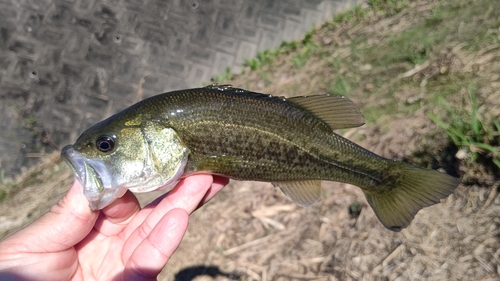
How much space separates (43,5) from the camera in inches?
307

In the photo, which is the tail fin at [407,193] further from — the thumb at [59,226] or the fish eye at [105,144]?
the thumb at [59,226]

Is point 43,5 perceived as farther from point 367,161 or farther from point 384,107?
point 367,161

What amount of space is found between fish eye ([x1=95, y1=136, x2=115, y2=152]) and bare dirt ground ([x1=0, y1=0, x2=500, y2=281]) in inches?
84.8

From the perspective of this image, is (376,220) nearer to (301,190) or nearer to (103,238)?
(301,190)

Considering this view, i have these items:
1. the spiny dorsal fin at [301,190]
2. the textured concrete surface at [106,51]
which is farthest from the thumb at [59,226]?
the textured concrete surface at [106,51]

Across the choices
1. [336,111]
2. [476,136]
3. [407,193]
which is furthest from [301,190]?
[476,136]

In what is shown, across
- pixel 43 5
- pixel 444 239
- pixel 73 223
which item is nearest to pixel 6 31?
pixel 43 5

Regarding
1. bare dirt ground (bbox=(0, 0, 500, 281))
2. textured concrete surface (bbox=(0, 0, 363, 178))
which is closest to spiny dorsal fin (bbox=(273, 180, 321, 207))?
bare dirt ground (bbox=(0, 0, 500, 281))

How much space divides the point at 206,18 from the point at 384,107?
12.7ft

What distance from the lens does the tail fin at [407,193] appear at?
9.42 ft

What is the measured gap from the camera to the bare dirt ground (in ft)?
12.1

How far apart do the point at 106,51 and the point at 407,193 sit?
6.12 m

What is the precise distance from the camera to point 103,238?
129 inches

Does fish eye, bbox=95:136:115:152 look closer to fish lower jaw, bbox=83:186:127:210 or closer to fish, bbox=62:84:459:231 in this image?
fish, bbox=62:84:459:231
